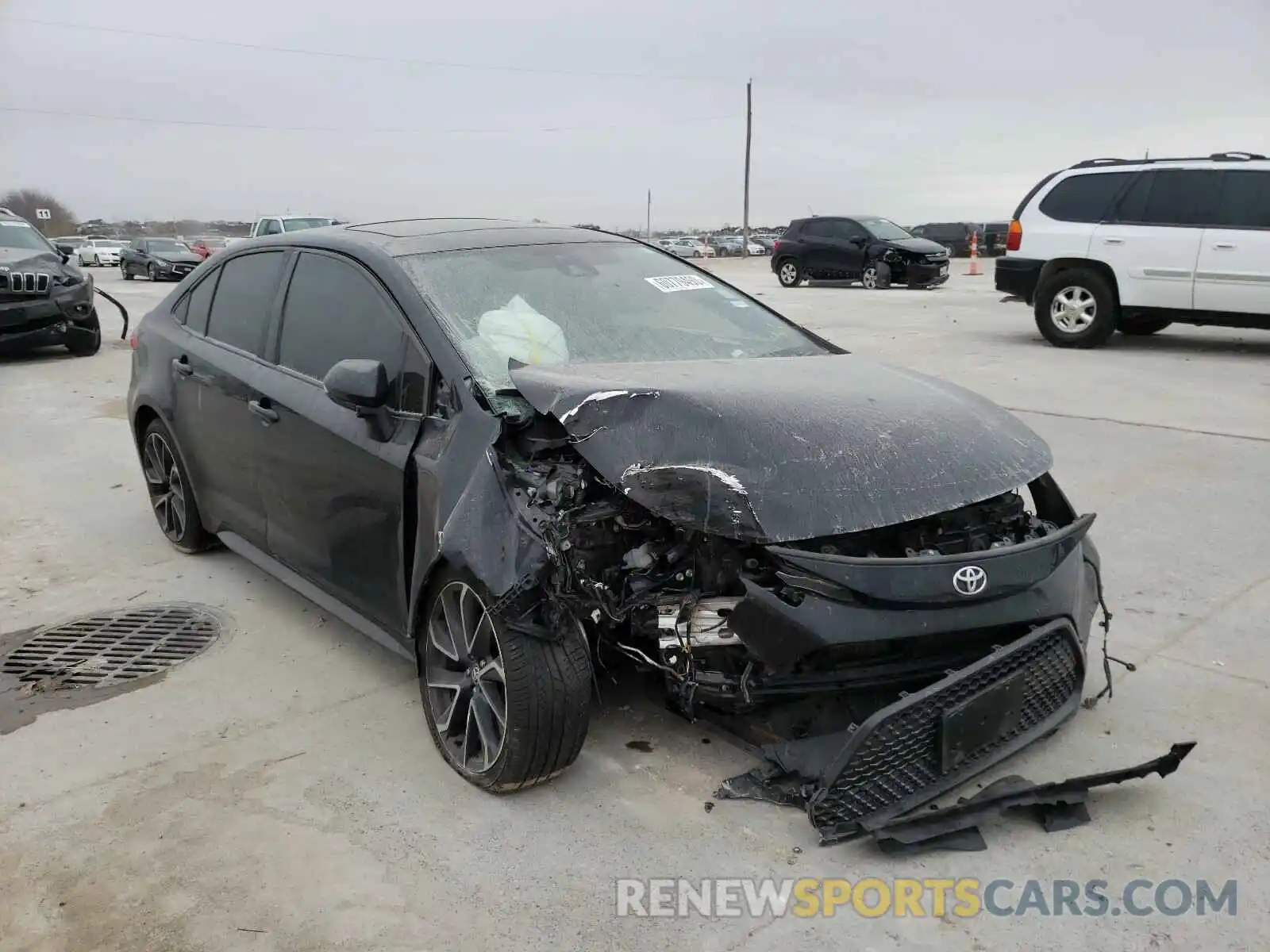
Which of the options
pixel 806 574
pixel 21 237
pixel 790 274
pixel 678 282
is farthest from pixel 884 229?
pixel 806 574

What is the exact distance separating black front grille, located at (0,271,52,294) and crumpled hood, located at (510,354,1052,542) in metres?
10.6

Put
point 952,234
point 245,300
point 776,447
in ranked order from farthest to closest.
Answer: point 952,234 → point 245,300 → point 776,447

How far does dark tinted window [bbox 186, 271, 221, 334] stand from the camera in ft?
15.5

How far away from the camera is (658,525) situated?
2863 mm

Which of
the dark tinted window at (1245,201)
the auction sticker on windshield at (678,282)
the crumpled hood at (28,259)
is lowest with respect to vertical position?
the crumpled hood at (28,259)

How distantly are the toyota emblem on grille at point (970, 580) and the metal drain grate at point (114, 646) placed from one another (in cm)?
299

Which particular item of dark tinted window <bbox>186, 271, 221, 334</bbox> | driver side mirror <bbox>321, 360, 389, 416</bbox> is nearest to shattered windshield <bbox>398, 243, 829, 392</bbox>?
driver side mirror <bbox>321, 360, 389, 416</bbox>

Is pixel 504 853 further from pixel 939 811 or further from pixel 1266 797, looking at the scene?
pixel 1266 797

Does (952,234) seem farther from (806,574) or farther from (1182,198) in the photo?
(806,574)

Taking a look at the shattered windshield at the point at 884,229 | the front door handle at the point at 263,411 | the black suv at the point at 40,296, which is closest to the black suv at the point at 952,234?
the shattered windshield at the point at 884,229

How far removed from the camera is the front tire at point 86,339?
40.7 feet

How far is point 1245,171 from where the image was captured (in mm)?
10086

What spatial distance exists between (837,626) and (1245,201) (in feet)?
32.4

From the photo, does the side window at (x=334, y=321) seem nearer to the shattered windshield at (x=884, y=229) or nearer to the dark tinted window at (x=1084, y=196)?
Result: the dark tinted window at (x=1084, y=196)
